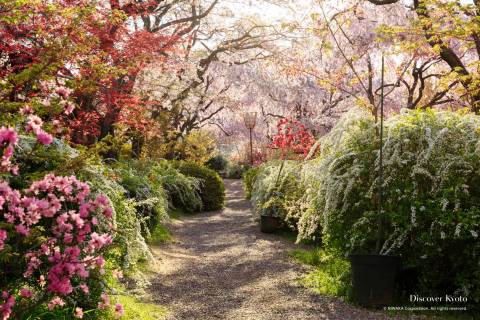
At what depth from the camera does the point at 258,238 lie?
884 cm

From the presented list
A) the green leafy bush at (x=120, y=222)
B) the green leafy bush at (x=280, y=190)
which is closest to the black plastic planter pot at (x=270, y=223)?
the green leafy bush at (x=280, y=190)

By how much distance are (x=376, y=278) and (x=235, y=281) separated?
6.31ft

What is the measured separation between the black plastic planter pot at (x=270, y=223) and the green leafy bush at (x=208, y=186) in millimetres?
4530

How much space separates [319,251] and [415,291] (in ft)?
6.72

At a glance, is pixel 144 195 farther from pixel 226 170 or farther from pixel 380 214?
pixel 226 170

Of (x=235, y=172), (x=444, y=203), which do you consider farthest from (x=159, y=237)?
(x=235, y=172)

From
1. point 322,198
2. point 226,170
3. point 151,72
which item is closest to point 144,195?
point 322,198

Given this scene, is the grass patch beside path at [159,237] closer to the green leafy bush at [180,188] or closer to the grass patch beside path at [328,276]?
the grass patch beside path at [328,276]

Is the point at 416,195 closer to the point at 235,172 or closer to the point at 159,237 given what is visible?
the point at 159,237

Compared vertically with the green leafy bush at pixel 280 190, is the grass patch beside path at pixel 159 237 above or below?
below

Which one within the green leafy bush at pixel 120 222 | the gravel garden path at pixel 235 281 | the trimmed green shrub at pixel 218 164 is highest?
the trimmed green shrub at pixel 218 164

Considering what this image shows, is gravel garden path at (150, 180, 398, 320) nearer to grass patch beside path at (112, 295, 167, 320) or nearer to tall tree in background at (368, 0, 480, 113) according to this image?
grass patch beside path at (112, 295, 167, 320)

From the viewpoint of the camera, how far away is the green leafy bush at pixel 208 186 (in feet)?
45.3

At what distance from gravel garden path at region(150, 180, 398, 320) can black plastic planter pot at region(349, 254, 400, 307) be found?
0.16 meters
